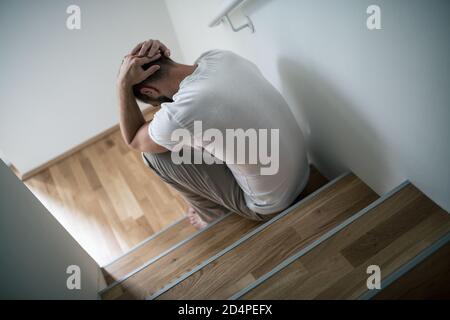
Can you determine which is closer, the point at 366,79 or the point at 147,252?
the point at 366,79

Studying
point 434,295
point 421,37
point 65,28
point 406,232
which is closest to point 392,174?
point 406,232

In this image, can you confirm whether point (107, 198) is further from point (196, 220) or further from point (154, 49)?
point (154, 49)

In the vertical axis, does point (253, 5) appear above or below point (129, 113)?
above

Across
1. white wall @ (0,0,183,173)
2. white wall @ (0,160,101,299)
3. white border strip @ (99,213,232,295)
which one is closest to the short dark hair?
white wall @ (0,160,101,299)

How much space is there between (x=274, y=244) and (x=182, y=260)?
19.7 inches

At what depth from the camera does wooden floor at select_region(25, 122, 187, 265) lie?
7.16ft

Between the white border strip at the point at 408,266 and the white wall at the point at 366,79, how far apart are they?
0.53ft

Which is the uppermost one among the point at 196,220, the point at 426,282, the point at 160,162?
the point at 160,162

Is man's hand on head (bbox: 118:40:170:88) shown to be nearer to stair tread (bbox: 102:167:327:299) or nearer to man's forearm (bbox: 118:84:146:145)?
man's forearm (bbox: 118:84:146:145)

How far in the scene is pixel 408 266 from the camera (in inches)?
38.8

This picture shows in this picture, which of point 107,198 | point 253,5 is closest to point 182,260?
point 107,198

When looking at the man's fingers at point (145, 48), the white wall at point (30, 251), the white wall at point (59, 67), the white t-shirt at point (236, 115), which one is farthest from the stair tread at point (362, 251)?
the white wall at point (59, 67)

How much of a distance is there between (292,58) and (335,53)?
0.98 ft

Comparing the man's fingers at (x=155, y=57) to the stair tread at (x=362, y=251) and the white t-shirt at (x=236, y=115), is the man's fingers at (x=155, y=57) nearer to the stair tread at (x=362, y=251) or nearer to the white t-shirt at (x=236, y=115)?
the white t-shirt at (x=236, y=115)
